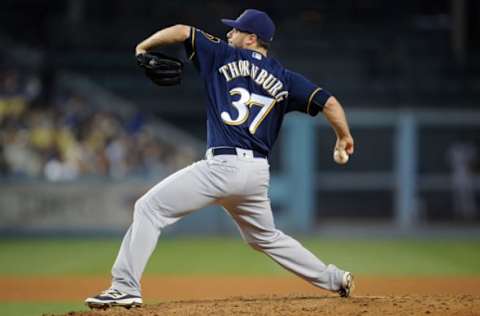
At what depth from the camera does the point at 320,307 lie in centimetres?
562

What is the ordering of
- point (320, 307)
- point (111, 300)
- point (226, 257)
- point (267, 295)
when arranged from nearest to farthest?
point (111, 300) → point (320, 307) → point (267, 295) → point (226, 257)

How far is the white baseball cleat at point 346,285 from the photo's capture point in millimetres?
5891

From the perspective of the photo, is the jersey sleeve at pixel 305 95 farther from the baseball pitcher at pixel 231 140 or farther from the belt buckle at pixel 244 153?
the belt buckle at pixel 244 153

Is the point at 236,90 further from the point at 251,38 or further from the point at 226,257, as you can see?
the point at 226,257

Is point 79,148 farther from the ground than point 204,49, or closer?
farther from the ground

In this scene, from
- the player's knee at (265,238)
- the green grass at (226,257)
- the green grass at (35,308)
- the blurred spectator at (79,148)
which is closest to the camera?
the player's knee at (265,238)

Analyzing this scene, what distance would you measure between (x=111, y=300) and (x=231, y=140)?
51.8 inches

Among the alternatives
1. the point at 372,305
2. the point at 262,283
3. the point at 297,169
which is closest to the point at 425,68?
the point at 297,169

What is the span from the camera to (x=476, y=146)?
17.8 m

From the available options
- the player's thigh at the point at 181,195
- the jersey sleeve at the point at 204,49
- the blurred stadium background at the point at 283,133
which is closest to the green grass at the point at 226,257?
the blurred stadium background at the point at 283,133

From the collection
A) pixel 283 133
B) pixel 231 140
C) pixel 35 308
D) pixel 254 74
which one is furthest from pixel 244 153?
pixel 283 133

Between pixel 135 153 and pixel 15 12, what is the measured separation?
7.88 m

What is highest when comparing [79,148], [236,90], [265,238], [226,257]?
[79,148]

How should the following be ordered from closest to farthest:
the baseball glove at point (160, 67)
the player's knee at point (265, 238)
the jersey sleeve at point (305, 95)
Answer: the baseball glove at point (160, 67), the jersey sleeve at point (305, 95), the player's knee at point (265, 238)
